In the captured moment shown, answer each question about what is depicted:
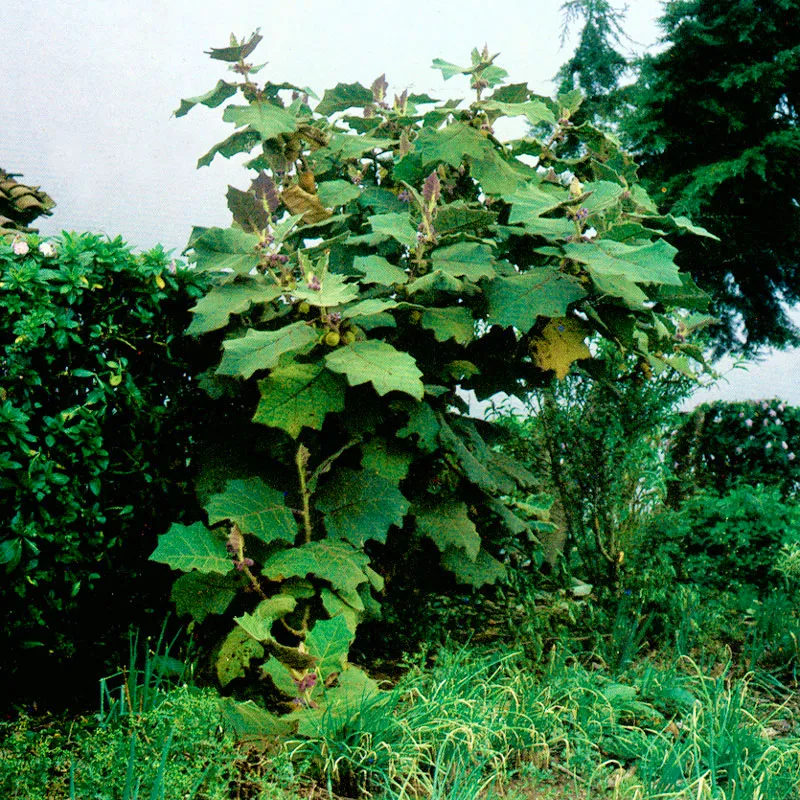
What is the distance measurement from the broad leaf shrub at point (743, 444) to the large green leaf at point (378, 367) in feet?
18.5

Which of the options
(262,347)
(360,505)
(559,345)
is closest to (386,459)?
(360,505)

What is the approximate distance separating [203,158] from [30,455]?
1355mm

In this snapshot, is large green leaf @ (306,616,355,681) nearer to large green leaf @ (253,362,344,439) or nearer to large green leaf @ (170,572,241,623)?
large green leaf @ (170,572,241,623)

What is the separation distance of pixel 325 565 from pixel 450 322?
2.93 ft

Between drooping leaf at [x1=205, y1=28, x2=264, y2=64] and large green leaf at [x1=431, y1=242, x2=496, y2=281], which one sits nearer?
large green leaf at [x1=431, y1=242, x2=496, y2=281]

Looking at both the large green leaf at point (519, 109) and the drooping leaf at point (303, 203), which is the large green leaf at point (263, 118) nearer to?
the drooping leaf at point (303, 203)

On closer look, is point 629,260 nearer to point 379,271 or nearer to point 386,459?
point 379,271

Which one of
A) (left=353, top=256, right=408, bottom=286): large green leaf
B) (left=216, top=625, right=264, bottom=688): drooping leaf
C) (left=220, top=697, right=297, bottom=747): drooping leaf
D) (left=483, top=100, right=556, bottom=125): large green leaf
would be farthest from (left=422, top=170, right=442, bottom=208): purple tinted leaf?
(left=220, top=697, right=297, bottom=747): drooping leaf

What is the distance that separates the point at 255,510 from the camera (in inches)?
106

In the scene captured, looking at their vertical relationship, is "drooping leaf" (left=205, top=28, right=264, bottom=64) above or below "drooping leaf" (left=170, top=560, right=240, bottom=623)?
above

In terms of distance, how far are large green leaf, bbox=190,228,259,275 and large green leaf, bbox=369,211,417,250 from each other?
430 mm

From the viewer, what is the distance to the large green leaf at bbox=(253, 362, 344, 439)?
2584mm

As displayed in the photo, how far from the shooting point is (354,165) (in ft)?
11.8

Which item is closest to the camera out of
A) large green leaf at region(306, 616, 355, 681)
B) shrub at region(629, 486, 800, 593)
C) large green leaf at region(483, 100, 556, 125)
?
large green leaf at region(306, 616, 355, 681)
